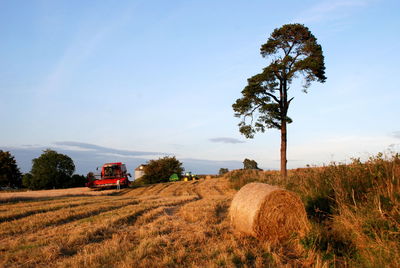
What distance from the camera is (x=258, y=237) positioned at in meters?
7.46

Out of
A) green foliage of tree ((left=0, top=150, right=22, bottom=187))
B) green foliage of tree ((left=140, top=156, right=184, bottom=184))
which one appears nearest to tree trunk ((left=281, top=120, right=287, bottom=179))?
green foliage of tree ((left=140, top=156, right=184, bottom=184))

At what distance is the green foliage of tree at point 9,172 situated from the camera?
50.3 metres

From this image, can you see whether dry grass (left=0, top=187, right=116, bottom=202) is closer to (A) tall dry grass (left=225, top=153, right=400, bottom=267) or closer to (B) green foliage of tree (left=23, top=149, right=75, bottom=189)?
(A) tall dry grass (left=225, top=153, right=400, bottom=267)

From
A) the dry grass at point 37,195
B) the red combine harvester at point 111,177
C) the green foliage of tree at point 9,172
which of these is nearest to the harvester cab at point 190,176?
the red combine harvester at point 111,177

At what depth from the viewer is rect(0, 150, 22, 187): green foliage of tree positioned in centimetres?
5034

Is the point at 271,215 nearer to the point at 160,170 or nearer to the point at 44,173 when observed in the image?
the point at 160,170

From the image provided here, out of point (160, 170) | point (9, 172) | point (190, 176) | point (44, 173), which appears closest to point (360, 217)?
point (190, 176)

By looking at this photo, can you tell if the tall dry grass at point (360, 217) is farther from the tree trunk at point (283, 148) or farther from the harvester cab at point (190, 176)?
the harvester cab at point (190, 176)

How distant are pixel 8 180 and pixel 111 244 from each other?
53.3 meters

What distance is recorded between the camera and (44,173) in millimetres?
51219

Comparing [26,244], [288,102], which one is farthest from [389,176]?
[288,102]

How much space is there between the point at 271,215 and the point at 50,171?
5094 centimetres

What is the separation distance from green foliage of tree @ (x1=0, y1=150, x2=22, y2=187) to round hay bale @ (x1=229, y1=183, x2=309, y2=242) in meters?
52.0

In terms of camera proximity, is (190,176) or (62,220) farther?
(190,176)
